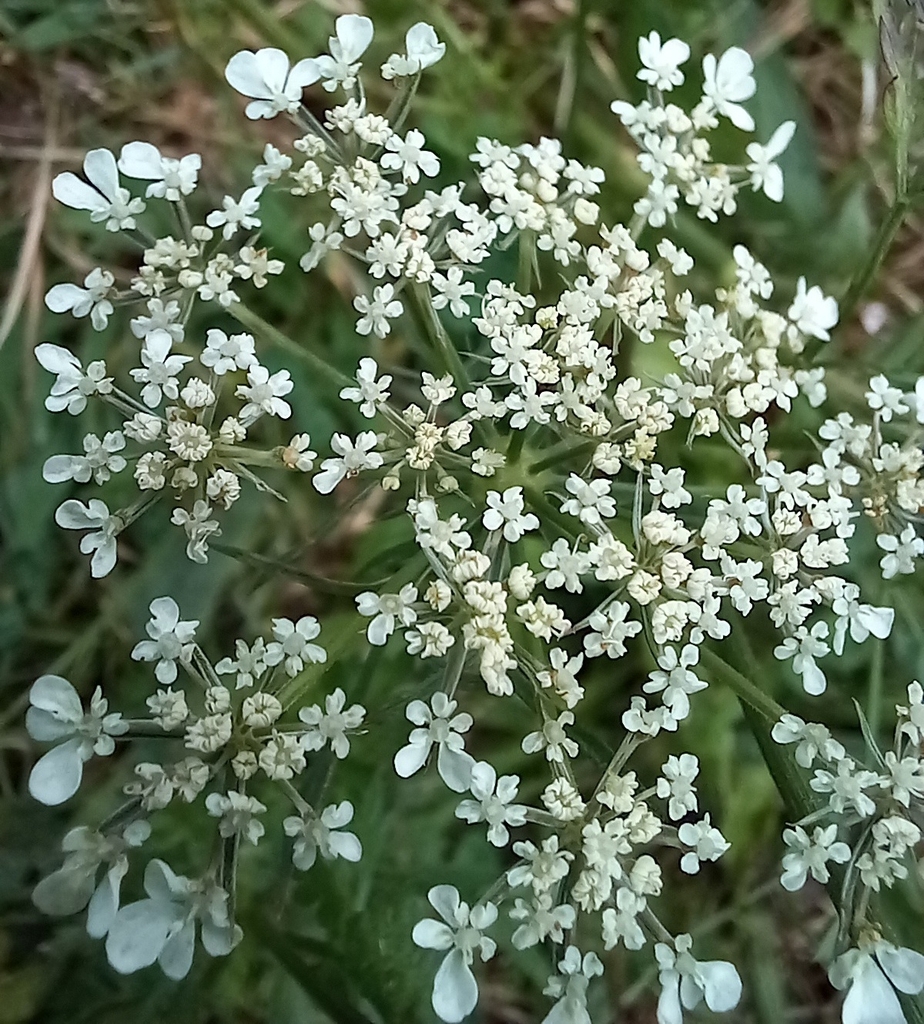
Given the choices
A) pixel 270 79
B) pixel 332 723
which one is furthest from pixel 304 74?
pixel 332 723

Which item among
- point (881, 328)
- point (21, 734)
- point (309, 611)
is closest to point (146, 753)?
point (21, 734)

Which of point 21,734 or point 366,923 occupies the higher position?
point 366,923

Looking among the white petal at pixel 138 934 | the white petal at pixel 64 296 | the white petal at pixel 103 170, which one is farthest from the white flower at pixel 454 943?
the white petal at pixel 103 170

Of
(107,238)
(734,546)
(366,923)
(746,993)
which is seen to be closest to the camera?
(734,546)

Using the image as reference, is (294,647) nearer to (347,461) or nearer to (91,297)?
(347,461)

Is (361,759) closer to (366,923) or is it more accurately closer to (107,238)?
(366,923)

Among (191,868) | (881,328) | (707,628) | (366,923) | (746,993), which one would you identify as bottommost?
(746,993)
